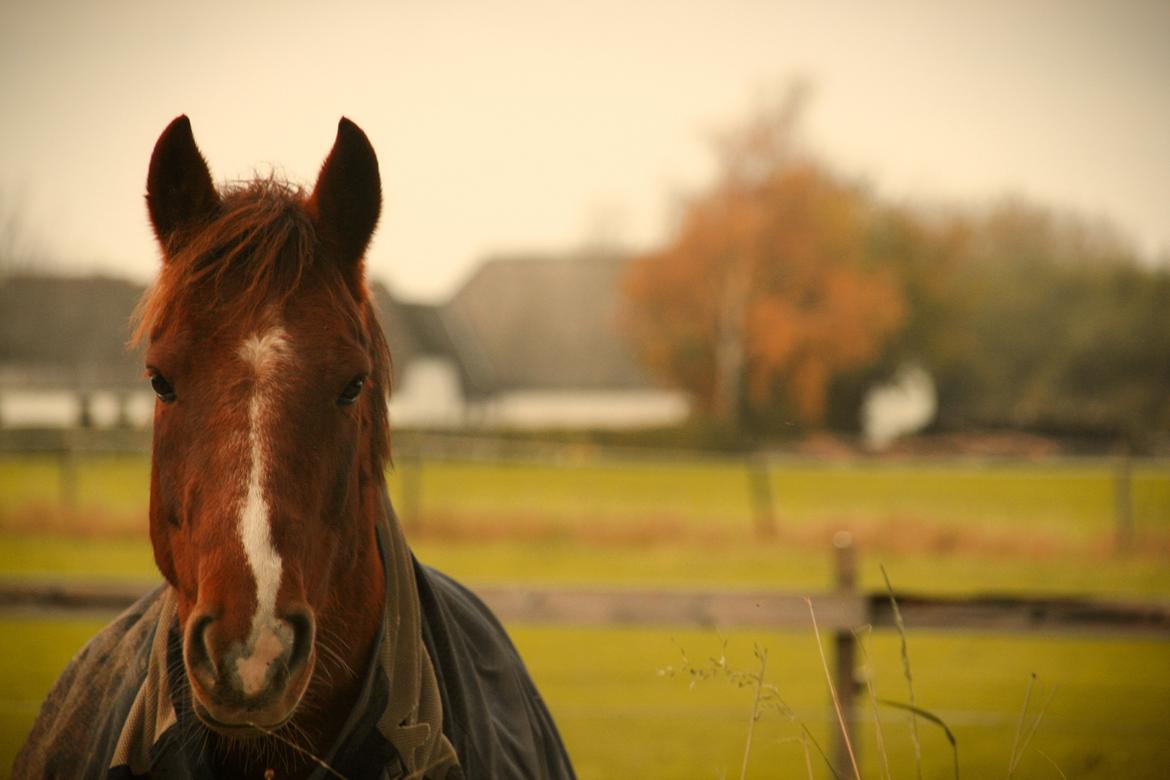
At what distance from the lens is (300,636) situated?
5.38 ft

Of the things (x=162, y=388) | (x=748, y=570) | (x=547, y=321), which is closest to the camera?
(x=162, y=388)

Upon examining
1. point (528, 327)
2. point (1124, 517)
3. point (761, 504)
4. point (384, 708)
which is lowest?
point (761, 504)

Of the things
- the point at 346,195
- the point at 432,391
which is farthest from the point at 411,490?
the point at 432,391

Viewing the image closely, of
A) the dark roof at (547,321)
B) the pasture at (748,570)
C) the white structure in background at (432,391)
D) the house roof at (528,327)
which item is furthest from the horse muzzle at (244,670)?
the dark roof at (547,321)

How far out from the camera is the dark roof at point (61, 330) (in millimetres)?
26094

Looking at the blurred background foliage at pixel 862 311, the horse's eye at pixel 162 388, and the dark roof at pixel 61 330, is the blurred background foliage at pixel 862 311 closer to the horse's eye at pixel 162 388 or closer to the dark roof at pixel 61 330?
the dark roof at pixel 61 330

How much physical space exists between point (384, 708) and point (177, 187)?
111cm

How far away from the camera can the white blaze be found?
157cm

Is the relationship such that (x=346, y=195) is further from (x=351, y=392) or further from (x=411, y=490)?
(x=411, y=490)

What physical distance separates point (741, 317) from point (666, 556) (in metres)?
17.5

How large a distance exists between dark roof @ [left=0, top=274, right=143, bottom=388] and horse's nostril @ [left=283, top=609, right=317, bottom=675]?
26.3 meters

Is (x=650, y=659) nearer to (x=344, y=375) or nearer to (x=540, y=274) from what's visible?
(x=344, y=375)

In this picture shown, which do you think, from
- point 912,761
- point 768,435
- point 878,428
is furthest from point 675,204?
point 912,761

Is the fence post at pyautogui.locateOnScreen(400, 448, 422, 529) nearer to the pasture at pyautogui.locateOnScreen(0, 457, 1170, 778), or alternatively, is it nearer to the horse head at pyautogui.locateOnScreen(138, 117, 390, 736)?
the pasture at pyautogui.locateOnScreen(0, 457, 1170, 778)
